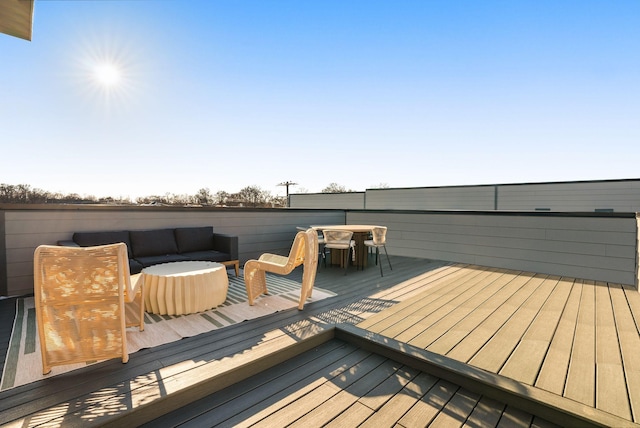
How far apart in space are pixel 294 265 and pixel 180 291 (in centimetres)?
113

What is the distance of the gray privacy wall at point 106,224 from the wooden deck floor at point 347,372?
8.74 feet

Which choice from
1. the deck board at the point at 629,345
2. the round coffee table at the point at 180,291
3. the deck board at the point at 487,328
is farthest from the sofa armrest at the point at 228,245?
the deck board at the point at 629,345

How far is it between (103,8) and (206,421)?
20.0 ft

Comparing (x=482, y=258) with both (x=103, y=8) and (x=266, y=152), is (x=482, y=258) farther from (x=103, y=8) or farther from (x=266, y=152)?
(x=266, y=152)

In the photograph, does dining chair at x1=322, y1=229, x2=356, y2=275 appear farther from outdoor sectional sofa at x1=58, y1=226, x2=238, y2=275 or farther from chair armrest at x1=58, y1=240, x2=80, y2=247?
chair armrest at x1=58, y1=240, x2=80, y2=247

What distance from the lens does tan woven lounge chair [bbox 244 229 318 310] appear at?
2869 millimetres

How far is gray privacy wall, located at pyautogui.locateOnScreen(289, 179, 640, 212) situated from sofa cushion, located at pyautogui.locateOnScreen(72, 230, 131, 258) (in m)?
8.02

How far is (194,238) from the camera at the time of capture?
443cm

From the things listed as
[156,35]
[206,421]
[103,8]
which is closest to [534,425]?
[206,421]

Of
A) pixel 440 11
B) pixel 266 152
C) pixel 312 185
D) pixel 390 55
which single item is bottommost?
Answer: pixel 312 185

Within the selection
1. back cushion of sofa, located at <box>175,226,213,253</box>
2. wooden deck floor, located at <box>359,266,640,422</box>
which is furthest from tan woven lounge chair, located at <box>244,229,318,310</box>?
back cushion of sofa, located at <box>175,226,213,253</box>

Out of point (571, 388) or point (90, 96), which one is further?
point (90, 96)

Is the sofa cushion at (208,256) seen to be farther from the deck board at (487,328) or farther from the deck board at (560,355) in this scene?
the deck board at (560,355)

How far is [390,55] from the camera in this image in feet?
22.4
